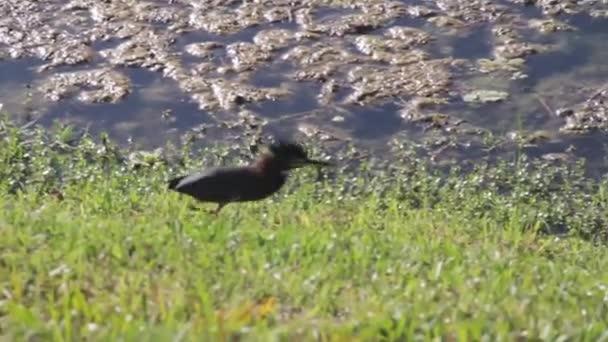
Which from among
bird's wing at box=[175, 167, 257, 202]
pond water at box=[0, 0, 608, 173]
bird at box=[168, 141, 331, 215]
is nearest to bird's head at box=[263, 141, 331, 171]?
bird at box=[168, 141, 331, 215]

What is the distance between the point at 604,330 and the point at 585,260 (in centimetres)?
198

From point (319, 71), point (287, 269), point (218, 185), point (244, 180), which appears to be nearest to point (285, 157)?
point (244, 180)

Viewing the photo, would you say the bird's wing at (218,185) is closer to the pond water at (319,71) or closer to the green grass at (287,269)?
the green grass at (287,269)

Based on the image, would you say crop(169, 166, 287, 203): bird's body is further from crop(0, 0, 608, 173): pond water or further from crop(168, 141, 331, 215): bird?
crop(0, 0, 608, 173): pond water

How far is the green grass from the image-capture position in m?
4.06

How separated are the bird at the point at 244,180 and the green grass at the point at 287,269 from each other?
111 mm

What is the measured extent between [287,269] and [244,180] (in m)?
1.54

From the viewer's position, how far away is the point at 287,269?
4.71 metres

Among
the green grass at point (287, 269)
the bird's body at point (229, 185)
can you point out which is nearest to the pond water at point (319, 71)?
the green grass at point (287, 269)

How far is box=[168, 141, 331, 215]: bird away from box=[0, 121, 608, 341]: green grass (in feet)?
0.36

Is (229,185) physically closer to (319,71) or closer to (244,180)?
(244,180)

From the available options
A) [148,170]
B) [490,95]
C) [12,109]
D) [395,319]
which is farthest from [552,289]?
[12,109]

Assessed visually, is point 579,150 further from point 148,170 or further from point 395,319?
point 395,319

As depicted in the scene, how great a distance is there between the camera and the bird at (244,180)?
6.16 metres
